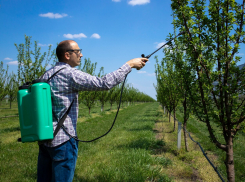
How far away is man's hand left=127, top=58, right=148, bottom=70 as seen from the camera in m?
1.98

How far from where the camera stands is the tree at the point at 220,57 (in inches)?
106

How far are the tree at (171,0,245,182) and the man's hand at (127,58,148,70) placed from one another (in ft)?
3.73

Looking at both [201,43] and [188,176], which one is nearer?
[201,43]

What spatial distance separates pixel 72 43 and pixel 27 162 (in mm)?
4236

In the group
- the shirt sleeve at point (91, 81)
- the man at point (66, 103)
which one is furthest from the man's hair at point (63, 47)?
the shirt sleeve at point (91, 81)

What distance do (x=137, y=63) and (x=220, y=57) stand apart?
5.15ft

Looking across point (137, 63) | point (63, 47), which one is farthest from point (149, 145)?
point (63, 47)

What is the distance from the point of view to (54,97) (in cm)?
179

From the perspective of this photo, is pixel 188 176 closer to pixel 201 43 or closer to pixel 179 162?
pixel 179 162

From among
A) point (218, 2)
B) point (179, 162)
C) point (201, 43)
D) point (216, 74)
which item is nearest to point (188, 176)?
point (179, 162)

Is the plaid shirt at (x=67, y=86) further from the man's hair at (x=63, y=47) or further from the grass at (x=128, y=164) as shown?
the grass at (x=128, y=164)

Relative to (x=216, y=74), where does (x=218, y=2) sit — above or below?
above

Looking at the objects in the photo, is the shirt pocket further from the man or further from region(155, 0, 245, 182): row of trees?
region(155, 0, 245, 182): row of trees

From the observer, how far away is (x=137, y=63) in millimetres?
2025
